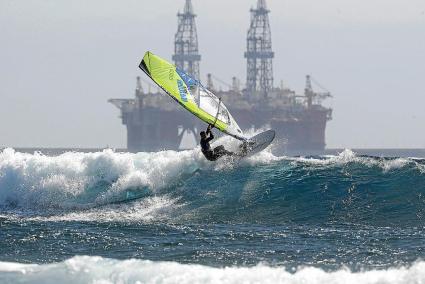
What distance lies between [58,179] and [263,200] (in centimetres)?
668

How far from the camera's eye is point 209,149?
25.4 meters

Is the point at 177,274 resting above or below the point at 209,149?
below

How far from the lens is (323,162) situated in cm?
2691

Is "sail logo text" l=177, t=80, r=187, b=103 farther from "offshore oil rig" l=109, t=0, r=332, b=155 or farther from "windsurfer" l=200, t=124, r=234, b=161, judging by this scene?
"offshore oil rig" l=109, t=0, r=332, b=155

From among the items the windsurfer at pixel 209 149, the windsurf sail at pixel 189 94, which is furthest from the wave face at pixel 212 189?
the windsurf sail at pixel 189 94

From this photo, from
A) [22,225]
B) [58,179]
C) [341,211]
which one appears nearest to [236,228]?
[341,211]

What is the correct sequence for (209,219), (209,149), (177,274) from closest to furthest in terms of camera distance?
(177,274) < (209,219) < (209,149)

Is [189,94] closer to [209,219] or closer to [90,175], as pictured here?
[90,175]

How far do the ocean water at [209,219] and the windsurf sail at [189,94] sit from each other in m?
1.18

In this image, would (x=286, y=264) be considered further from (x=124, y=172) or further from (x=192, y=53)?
(x=192, y=53)

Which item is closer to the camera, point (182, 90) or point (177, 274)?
point (177, 274)

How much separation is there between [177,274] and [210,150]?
11.3 metres

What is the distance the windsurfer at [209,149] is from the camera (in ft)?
80.7

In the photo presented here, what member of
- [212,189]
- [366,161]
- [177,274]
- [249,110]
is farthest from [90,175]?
[249,110]
